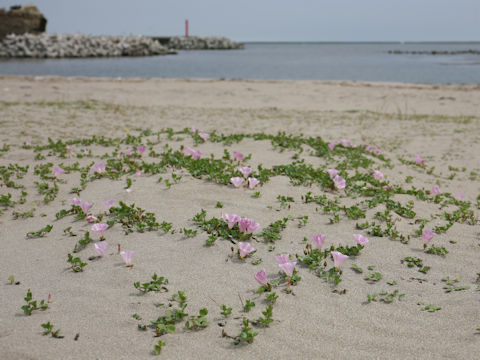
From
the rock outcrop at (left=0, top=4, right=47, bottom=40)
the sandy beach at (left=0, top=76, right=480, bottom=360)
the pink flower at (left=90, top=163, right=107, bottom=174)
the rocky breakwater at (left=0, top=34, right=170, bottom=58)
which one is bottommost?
the sandy beach at (left=0, top=76, right=480, bottom=360)

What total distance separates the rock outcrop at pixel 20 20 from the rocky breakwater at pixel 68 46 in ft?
39.5

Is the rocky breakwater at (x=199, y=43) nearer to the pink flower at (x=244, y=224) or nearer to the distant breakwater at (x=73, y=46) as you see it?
the distant breakwater at (x=73, y=46)

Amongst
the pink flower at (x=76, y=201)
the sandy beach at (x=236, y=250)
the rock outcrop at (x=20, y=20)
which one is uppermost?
the rock outcrop at (x=20, y=20)

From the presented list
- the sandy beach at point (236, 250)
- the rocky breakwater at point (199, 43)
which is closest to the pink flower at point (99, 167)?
the sandy beach at point (236, 250)

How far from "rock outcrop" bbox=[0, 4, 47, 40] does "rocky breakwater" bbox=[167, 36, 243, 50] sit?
31524mm

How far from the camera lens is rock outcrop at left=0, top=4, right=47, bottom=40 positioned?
62.3 meters

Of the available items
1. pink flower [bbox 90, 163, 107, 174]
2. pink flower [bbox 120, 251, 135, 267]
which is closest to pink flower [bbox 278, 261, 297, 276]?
pink flower [bbox 120, 251, 135, 267]

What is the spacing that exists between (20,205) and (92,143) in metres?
3.04

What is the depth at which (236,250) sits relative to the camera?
12.4 ft

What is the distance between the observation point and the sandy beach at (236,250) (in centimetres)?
263

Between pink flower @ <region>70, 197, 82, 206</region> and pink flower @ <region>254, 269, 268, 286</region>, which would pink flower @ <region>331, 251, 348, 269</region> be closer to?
pink flower @ <region>254, 269, 268, 286</region>

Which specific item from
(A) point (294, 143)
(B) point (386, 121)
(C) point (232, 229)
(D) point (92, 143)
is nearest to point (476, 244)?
(C) point (232, 229)

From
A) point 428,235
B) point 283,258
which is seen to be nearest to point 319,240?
point 283,258

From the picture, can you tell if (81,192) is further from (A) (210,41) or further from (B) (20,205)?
(A) (210,41)
